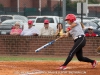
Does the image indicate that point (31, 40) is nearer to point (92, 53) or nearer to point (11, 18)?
point (92, 53)

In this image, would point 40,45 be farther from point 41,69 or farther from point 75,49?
point 75,49

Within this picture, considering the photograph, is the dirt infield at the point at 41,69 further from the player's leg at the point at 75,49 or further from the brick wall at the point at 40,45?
the brick wall at the point at 40,45

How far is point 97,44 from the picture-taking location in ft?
70.5

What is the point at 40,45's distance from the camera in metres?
21.6

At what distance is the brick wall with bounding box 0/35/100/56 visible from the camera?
21469 millimetres

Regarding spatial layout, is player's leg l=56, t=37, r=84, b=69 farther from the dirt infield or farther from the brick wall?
the brick wall

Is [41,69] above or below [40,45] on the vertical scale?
above

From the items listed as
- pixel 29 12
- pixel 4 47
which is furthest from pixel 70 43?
pixel 29 12

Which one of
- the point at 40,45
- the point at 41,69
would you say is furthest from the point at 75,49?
the point at 40,45

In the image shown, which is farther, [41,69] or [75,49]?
[41,69]

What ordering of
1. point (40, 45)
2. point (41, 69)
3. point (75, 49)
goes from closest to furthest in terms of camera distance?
point (75, 49)
point (41, 69)
point (40, 45)

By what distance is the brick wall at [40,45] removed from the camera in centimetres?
2147

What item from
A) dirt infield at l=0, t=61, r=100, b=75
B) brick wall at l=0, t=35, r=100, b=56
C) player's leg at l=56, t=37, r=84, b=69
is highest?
player's leg at l=56, t=37, r=84, b=69

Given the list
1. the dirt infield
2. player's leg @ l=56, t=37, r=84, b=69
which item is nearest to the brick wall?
the dirt infield
